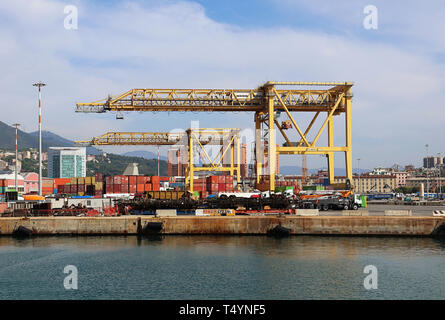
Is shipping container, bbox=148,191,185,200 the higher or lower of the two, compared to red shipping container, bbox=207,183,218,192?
lower

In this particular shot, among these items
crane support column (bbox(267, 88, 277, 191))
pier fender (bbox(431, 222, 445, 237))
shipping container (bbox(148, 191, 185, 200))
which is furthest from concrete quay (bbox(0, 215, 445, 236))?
shipping container (bbox(148, 191, 185, 200))

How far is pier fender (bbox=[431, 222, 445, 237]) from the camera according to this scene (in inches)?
1714

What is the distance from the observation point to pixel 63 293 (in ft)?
80.7

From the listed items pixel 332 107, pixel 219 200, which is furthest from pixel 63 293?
pixel 332 107

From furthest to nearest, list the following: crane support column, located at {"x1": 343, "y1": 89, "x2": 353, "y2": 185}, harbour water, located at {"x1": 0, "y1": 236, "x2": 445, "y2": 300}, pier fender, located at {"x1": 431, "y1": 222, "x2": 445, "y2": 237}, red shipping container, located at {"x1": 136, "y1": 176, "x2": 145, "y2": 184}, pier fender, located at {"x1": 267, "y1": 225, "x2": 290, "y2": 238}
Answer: red shipping container, located at {"x1": 136, "y1": 176, "x2": 145, "y2": 184}, crane support column, located at {"x1": 343, "y1": 89, "x2": 353, "y2": 185}, pier fender, located at {"x1": 267, "y1": 225, "x2": 290, "y2": 238}, pier fender, located at {"x1": 431, "y1": 222, "x2": 445, "y2": 237}, harbour water, located at {"x1": 0, "y1": 236, "x2": 445, "y2": 300}

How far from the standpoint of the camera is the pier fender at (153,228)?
44.7m

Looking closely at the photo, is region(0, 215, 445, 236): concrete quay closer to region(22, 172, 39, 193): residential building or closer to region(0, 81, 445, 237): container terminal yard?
region(0, 81, 445, 237): container terminal yard

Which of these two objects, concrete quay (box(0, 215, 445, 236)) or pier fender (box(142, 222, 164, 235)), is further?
pier fender (box(142, 222, 164, 235))

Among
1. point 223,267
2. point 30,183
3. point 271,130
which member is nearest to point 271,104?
point 271,130

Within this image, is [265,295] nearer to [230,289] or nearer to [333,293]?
[230,289]

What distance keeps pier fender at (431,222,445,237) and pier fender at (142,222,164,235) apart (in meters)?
27.7

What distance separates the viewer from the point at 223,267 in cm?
3038

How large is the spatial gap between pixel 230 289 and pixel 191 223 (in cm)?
2050

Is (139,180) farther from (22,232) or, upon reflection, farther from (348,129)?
(348,129)
